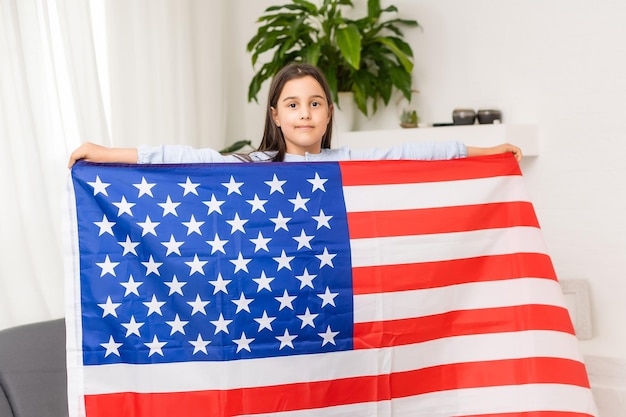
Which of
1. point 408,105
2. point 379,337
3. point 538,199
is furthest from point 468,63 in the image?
point 379,337

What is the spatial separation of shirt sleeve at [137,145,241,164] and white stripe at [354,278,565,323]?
0.63 metres

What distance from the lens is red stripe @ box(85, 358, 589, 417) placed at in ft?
7.16

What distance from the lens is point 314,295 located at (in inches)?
89.6

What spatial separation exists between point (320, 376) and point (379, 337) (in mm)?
207

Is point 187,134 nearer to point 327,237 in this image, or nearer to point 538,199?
point 538,199

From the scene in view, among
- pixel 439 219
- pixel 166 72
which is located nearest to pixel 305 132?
pixel 439 219

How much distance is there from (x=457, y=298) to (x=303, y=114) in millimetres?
751

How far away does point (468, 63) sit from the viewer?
399cm

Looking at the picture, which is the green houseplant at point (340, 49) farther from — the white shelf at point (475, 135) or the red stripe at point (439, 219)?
the red stripe at point (439, 219)

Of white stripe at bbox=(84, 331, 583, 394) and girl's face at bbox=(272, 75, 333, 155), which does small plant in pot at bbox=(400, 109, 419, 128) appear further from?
white stripe at bbox=(84, 331, 583, 394)

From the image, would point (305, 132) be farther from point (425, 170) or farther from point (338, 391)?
point (338, 391)

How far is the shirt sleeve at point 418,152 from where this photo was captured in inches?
102

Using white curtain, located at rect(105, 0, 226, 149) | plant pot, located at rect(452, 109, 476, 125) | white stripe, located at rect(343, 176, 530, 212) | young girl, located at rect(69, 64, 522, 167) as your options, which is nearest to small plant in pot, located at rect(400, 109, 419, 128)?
plant pot, located at rect(452, 109, 476, 125)

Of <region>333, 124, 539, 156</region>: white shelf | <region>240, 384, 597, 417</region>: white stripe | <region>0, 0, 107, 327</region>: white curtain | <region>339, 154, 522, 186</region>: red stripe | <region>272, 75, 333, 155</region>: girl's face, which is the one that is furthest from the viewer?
<region>333, 124, 539, 156</region>: white shelf
